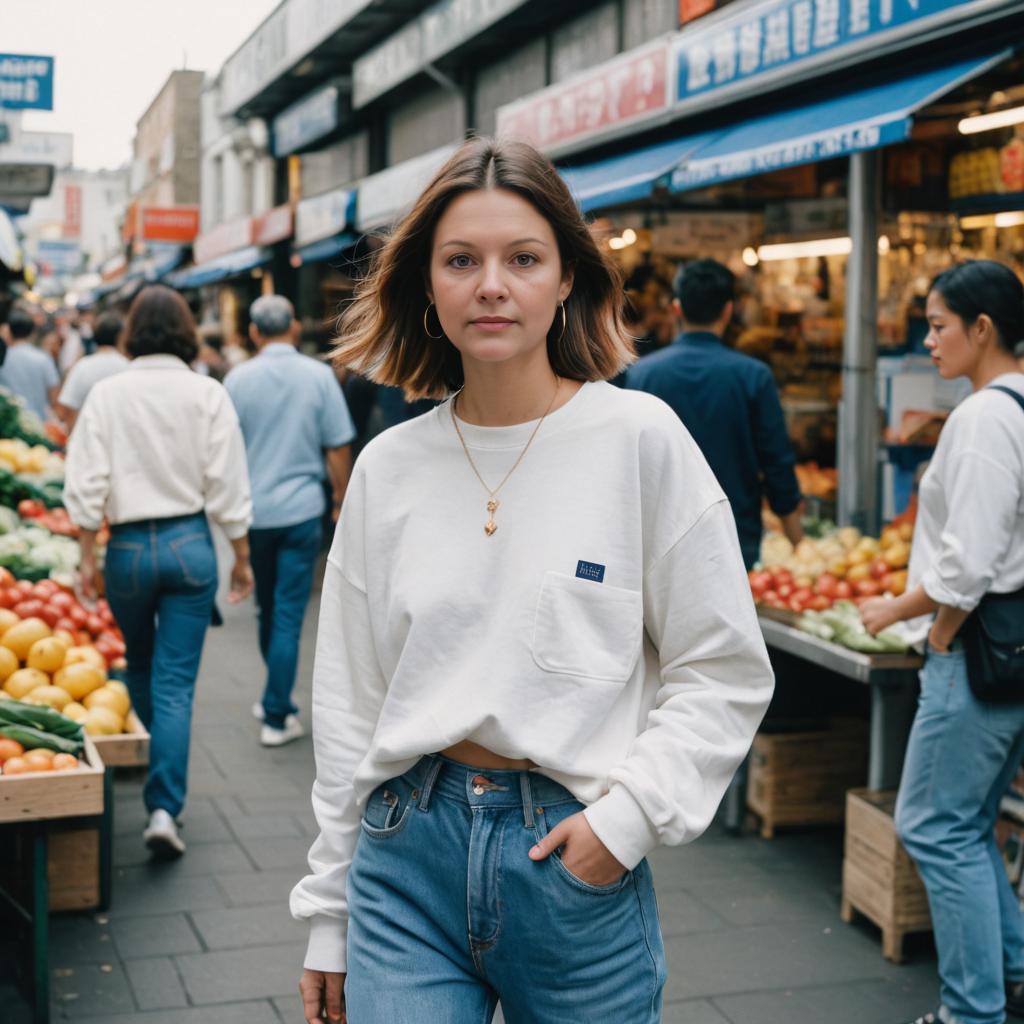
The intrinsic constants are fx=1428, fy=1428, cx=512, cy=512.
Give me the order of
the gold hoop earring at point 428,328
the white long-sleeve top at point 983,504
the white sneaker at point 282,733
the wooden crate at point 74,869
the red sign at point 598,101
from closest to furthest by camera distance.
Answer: the gold hoop earring at point 428,328 → the white long-sleeve top at point 983,504 → the wooden crate at point 74,869 → the white sneaker at point 282,733 → the red sign at point 598,101

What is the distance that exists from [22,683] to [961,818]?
307cm

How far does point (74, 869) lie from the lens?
478 cm

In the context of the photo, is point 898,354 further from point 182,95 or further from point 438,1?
point 182,95

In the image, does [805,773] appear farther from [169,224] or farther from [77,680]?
[169,224]

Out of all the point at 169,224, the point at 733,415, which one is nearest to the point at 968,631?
the point at 733,415

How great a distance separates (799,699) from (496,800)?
4.15 meters

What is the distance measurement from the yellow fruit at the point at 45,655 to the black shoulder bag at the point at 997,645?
3111 millimetres

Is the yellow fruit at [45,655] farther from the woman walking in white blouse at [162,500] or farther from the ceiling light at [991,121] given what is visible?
the ceiling light at [991,121]

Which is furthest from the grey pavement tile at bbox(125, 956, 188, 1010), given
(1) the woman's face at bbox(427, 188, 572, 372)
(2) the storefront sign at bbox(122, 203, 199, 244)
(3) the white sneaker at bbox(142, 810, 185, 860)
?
(2) the storefront sign at bbox(122, 203, 199, 244)

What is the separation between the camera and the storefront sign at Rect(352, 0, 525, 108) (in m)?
13.8

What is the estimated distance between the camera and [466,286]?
2.02 meters

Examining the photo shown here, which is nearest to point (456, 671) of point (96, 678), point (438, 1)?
point (96, 678)

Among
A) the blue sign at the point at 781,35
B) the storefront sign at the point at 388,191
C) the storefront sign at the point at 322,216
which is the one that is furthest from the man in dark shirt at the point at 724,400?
the storefront sign at the point at 322,216

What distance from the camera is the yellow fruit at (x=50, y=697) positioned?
4.84 metres
